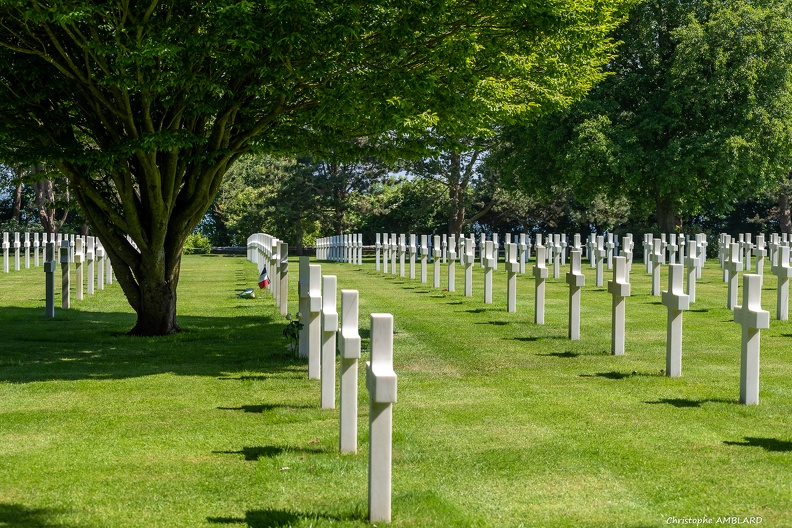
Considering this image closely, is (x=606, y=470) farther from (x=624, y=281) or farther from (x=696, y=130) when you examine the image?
(x=696, y=130)

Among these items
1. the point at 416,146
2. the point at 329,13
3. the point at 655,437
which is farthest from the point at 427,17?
the point at 655,437

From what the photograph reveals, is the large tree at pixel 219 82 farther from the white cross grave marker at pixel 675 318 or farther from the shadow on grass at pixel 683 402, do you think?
the shadow on grass at pixel 683 402

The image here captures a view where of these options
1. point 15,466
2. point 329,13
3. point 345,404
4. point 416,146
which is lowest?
point 15,466

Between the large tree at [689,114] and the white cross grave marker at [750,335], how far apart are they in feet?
96.6

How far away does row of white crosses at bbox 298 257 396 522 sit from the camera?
17.9 feet

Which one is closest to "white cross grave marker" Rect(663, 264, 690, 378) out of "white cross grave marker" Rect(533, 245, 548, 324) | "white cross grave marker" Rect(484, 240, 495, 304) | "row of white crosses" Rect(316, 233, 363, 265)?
"white cross grave marker" Rect(533, 245, 548, 324)

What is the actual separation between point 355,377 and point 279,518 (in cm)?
145

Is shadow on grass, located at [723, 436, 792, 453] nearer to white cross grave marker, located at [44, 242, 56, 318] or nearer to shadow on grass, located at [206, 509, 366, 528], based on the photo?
shadow on grass, located at [206, 509, 366, 528]

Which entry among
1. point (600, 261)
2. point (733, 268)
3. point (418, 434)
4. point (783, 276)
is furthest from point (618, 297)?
point (600, 261)

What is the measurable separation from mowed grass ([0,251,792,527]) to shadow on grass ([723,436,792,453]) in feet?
0.05

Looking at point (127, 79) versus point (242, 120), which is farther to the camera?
point (242, 120)

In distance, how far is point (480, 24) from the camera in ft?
46.0

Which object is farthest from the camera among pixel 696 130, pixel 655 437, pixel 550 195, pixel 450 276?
pixel 550 195

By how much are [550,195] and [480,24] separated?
102 ft
